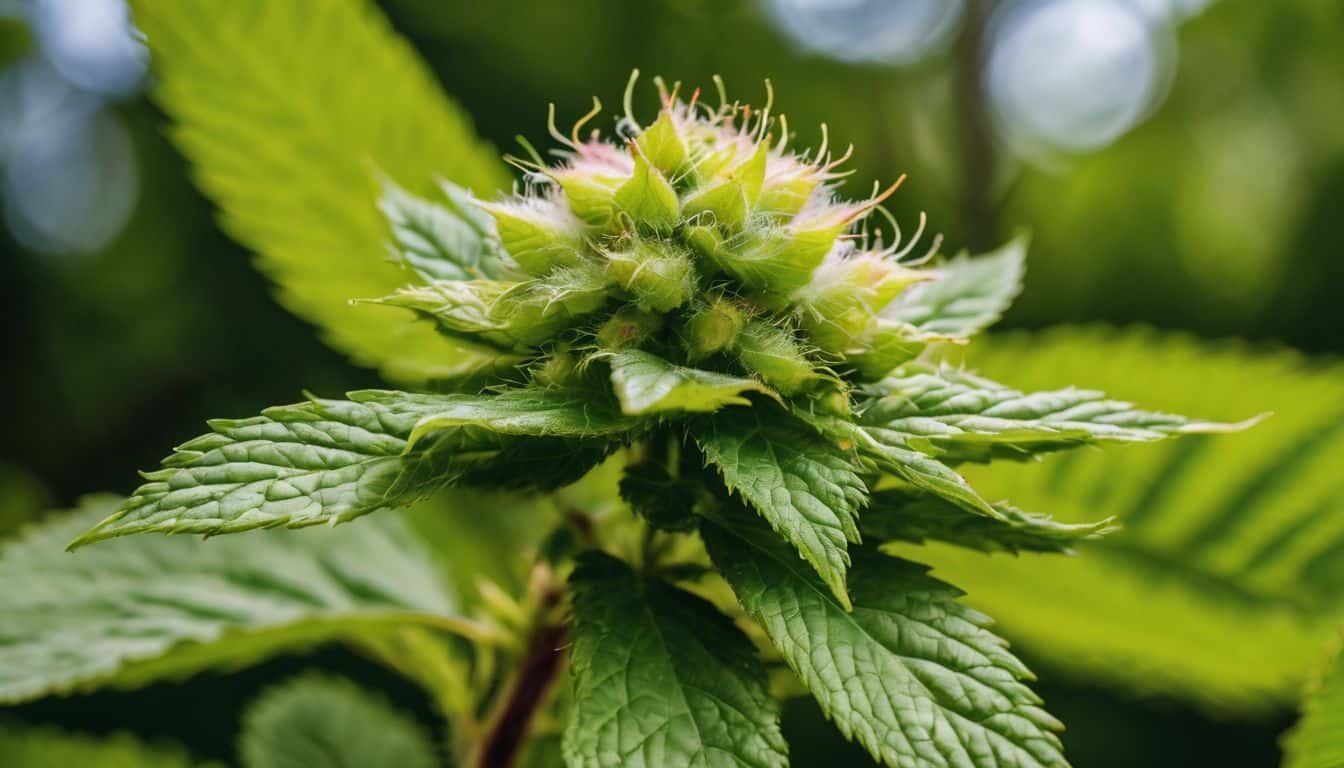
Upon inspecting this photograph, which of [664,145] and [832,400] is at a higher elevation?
[664,145]

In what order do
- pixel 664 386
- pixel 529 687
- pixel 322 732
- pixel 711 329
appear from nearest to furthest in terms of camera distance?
pixel 664 386, pixel 711 329, pixel 529 687, pixel 322 732

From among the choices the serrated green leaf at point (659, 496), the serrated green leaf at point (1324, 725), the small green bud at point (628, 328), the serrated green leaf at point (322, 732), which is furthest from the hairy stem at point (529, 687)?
the serrated green leaf at point (1324, 725)

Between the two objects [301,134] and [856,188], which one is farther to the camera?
[856,188]

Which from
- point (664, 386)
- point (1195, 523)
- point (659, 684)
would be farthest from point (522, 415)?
point (1195, 523)

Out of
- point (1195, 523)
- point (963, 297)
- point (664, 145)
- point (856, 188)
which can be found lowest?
point (664, 145)

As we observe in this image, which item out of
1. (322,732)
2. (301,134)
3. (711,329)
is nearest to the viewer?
(711,329)

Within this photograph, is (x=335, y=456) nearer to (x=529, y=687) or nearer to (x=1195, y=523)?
(x=529, y=687)

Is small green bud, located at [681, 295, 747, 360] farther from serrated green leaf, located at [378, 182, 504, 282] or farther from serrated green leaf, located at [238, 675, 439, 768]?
serrated green leaf, located at [238, 675, 439, 768]

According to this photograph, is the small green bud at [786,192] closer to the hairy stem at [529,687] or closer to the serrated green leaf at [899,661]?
the serrated green leaf at [899,661]
